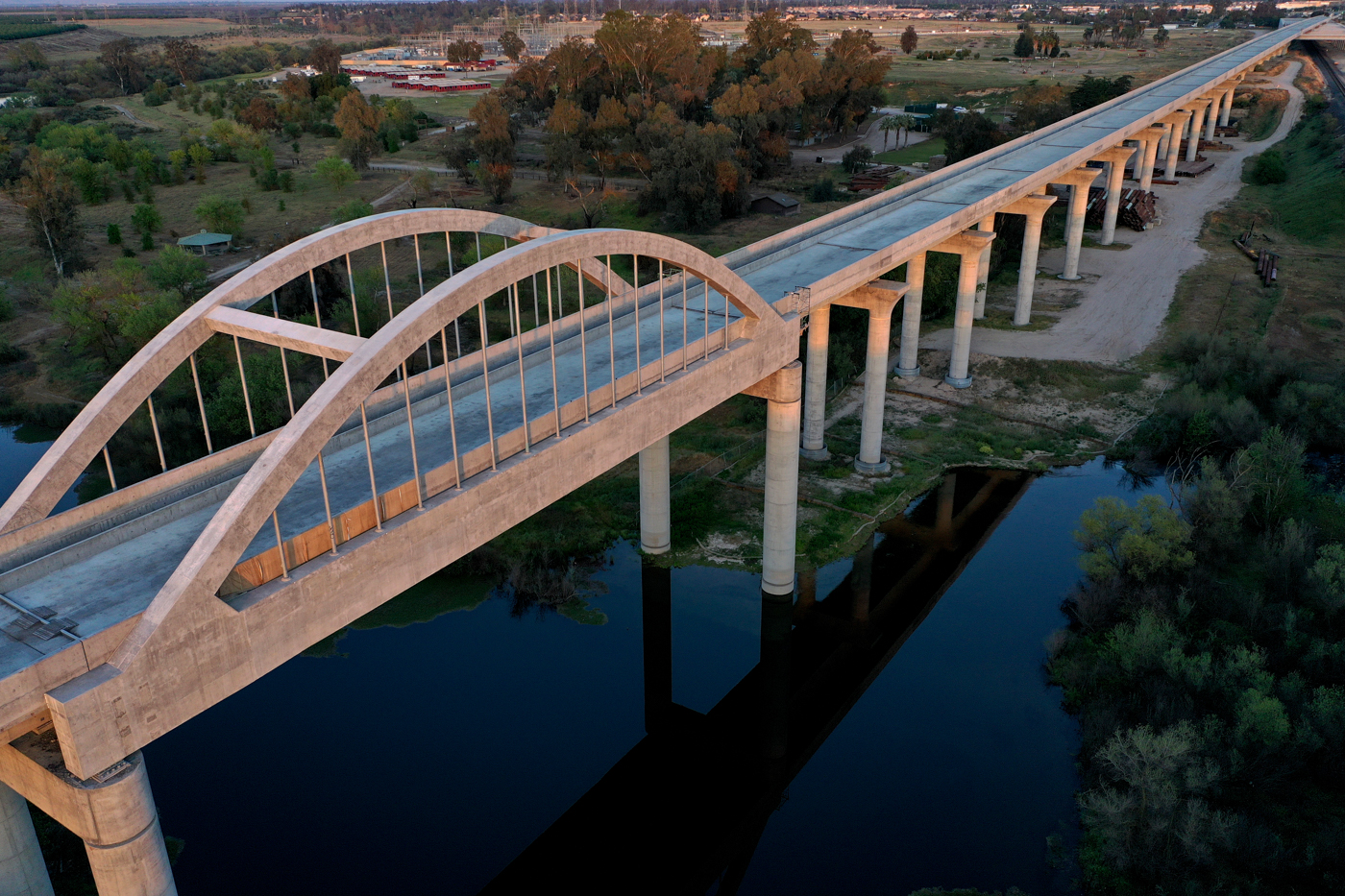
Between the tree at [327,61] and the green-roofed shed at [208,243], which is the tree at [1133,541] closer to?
the green-roofed shed at [208,243]

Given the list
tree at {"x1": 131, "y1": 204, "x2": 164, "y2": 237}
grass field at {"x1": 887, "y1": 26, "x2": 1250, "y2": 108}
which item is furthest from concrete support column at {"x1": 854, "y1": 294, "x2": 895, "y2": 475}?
grass field at {"x1": 887, "y1": 26, "x2": 1250, "y2": 108}

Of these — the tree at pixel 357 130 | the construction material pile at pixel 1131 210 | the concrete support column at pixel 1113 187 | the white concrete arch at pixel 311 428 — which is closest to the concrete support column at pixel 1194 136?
the construction material pile at pixel 1131 210

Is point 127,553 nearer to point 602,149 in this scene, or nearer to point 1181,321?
point 1181,321

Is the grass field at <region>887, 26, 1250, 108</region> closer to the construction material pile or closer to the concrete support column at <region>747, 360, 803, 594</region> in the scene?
the construction material pile

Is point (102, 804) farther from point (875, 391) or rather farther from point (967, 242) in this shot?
point (967, 242)

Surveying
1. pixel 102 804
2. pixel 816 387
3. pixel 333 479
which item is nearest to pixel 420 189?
pixel 816 387
